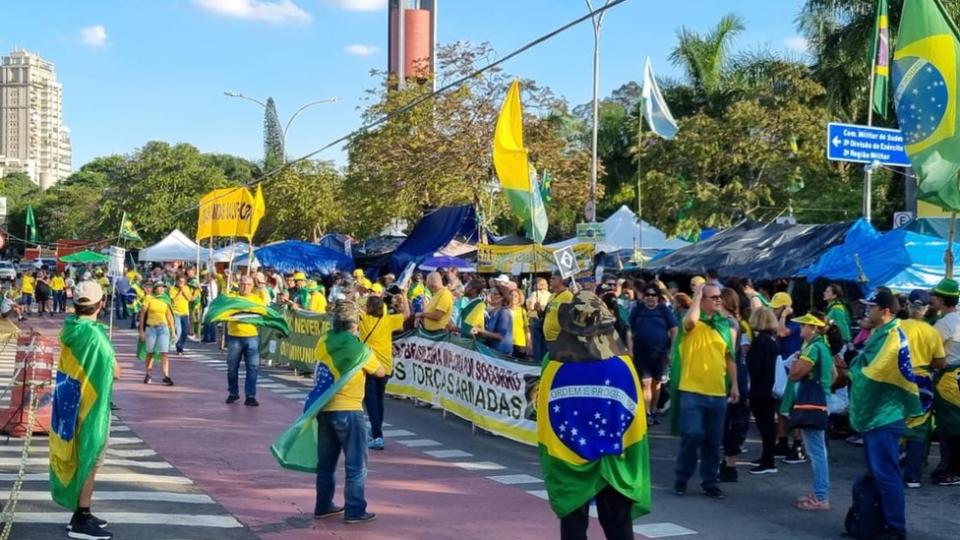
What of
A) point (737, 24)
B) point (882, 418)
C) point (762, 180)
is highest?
point (737, 24)

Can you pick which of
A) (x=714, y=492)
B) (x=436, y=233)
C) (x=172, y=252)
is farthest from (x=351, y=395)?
(x=172, y=252)

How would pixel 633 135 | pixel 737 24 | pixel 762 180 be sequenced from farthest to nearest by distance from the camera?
pixel 633 135 → pixel 737 24 → pixel 762 180

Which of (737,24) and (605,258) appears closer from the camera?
(605,258)

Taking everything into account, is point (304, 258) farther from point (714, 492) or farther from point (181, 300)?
point (714, 492)

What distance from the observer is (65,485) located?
7.08 meters

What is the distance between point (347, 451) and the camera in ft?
Answer: 25.4

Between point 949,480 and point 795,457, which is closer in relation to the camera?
point 949,480

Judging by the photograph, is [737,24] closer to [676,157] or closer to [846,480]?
[676,157]

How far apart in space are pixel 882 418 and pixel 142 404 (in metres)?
10.5

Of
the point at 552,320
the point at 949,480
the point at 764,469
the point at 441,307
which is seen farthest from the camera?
the point at 441,307

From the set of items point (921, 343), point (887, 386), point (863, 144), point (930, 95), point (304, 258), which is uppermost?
point (863, 144)

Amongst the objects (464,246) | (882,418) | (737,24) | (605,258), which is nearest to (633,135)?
(737,24)

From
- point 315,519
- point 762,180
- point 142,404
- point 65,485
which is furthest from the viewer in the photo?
point 762,180

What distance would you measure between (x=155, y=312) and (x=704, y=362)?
10.5m
